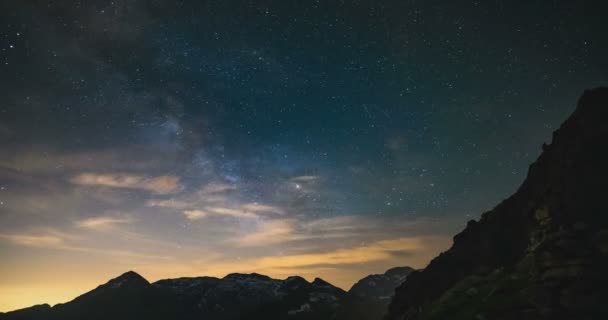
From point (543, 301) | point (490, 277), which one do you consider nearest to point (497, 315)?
point (543, 301)

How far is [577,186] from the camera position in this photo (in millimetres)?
72562

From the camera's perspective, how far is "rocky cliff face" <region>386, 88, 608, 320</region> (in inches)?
1816

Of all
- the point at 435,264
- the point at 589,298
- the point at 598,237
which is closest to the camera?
the point at 589,298

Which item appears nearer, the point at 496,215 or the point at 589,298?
the point at 589,298

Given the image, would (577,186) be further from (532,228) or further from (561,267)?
(561,267)

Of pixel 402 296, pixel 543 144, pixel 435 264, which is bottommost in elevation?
pixel 402 296

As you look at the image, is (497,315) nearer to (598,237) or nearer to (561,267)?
(561,267)

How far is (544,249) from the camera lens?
59.2 metres

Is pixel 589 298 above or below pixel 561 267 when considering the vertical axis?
below

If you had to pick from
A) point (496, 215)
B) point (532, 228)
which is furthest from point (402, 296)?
point (532, 228)

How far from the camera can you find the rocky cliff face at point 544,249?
151 feet

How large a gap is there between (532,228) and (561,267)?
3838 cm

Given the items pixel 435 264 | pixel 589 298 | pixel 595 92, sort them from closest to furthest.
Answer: pixel 589 298 → pixel 595 92 → pixel 435 264

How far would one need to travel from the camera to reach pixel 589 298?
42594mm
